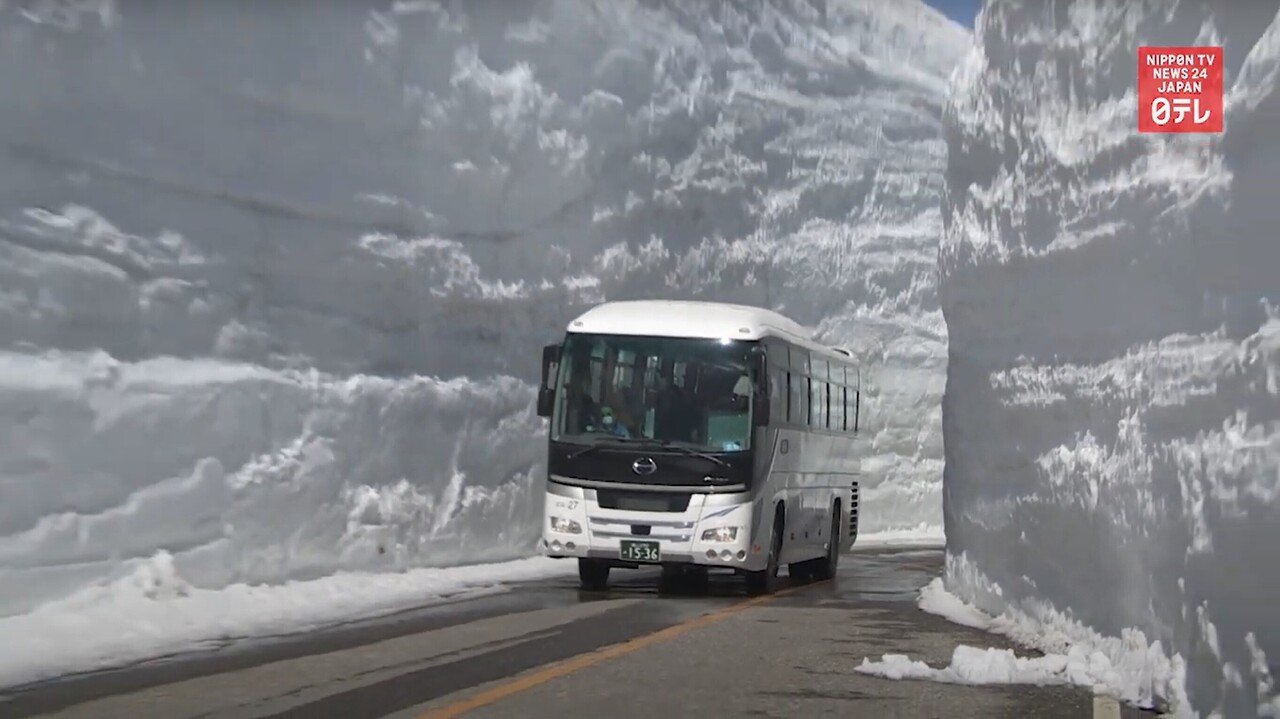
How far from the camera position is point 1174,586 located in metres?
9.09

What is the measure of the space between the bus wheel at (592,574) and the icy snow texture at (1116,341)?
348cm

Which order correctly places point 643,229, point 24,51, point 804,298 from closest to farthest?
point 24,51, point 643,229, point 804,298

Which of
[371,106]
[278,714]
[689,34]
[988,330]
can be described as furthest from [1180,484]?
[689,34]

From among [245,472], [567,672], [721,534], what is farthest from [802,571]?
[567,672]

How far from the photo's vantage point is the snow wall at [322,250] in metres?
14.0

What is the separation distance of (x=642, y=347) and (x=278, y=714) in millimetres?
9713

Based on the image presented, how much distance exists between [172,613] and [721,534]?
18.7 ft

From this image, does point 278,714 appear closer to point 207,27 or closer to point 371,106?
point 207,27

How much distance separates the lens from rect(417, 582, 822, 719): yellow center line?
28.7 ft

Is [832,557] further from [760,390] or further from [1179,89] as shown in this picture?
[1179,89]

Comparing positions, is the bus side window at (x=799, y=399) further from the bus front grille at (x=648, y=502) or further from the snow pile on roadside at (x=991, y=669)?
the snow pile on roadside at (x=991, y=669)

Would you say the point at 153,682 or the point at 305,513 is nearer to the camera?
the point at 153,682

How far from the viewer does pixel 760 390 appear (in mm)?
17703

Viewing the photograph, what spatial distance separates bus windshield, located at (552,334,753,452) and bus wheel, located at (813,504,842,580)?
190 inches
